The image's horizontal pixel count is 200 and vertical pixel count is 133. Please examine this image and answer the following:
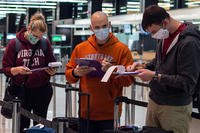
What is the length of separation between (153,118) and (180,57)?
0.59 m

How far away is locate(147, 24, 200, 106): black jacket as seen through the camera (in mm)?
3111

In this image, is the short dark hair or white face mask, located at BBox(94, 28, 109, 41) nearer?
the short dark hair

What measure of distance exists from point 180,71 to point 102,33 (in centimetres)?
89

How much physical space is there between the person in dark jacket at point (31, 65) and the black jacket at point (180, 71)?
165 centimetres

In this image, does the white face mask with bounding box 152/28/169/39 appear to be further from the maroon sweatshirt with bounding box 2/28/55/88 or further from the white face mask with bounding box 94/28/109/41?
the maroon sweatshirt with bounding box 2/28/55/88

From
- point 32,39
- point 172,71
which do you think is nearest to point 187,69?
point 172,71

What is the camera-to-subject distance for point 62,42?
3244cm

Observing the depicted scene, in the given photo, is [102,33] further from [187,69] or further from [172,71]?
[187,69]

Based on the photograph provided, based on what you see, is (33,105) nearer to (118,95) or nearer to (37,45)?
(37,45)

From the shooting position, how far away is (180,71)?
10.3ft

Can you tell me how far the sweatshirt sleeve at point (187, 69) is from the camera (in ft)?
10.2

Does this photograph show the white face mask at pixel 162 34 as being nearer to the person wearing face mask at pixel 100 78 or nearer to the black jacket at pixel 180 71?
the black jacket at pixel 180 71

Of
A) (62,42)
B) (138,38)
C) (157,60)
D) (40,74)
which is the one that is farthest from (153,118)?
(62,42)

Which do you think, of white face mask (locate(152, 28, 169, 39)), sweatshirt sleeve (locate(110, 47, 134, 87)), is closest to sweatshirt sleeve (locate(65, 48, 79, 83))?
sweatshirt sleeve (locate(110, 47, 134, 87))
